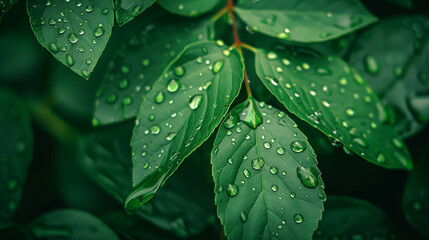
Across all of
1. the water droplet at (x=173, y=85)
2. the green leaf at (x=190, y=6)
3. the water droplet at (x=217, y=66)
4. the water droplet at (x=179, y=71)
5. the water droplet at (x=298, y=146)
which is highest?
the green leaf at (x=190, y=6)

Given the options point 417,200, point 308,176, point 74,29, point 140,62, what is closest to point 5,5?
point 74,29

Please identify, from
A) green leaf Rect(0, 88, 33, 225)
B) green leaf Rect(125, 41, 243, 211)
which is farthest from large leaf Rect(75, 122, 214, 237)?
green leaf Rect(125, 41, 243, 211)

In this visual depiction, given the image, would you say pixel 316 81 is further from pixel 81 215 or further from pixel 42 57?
pixel 42 57

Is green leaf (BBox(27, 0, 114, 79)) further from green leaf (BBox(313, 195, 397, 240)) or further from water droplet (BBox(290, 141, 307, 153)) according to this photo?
green leaf (BBox(313, 195, 397, 240))

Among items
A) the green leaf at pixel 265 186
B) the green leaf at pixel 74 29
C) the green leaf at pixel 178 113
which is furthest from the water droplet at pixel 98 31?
the green leaf at pixel 265 186

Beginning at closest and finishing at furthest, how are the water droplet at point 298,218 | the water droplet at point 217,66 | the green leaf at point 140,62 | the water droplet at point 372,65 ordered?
the water droplet at point 298,218
the water droplet at point 217,66
the green leaf at point 140,62
the water droplet at point 372,65

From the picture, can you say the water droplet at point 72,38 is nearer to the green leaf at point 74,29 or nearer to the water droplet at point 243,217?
the green leaf at point 74,29

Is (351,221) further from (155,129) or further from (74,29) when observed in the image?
(74,29)

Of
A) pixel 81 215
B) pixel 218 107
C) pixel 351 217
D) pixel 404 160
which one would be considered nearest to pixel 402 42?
pixel 404 160
